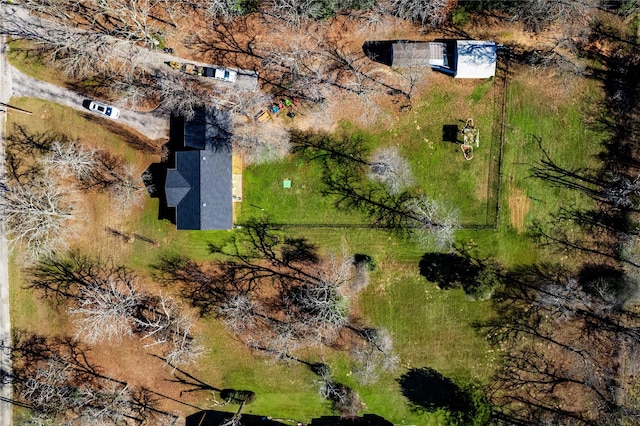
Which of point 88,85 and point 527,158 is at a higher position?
point 88,85

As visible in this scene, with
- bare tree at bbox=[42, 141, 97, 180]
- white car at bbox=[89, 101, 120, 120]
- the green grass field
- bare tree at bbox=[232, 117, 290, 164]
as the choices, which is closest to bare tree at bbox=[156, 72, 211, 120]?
bare tree at bbox=[232, 117, 290, 164]

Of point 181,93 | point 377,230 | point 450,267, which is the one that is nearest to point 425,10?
point 377,230

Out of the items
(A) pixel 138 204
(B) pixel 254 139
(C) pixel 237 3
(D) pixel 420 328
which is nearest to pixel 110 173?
(A) pixel 138 204

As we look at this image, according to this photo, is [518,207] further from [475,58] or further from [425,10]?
[425,10]

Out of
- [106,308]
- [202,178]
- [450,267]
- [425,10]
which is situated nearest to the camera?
[202,178]

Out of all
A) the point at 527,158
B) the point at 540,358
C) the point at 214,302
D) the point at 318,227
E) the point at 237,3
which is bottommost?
the point at 540,358

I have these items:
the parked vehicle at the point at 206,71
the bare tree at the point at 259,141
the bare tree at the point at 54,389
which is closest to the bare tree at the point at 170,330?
the bare tree at the point at 54,389

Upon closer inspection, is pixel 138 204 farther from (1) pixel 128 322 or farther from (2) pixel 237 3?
(2) pixel 237 3

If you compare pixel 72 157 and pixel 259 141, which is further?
pixel 259 141

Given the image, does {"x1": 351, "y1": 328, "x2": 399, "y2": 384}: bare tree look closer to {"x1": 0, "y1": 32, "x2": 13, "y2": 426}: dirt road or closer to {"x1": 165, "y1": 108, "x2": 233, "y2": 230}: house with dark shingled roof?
{"x1": 165, "y1": 108, "x2": 233, "y2": 230}: house with dark shingled roof
